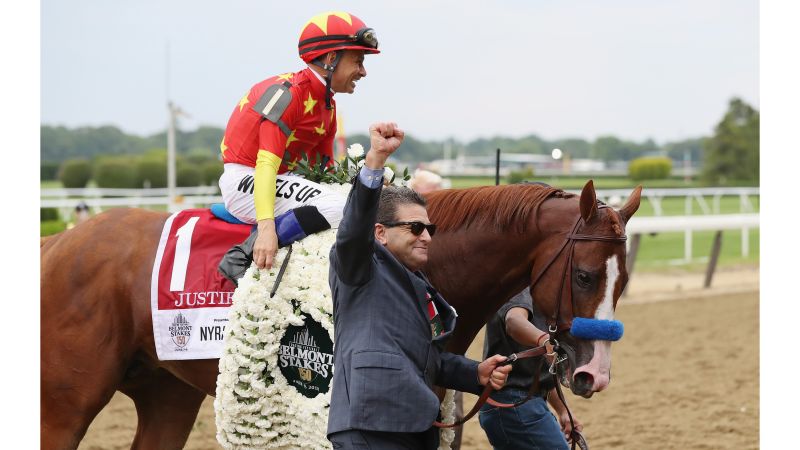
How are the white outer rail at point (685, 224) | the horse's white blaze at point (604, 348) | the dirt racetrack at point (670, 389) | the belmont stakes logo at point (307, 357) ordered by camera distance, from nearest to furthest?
1. the horse's white blaze at point (604, 348)
2. the belmont stakes logo at point (307, 357)
3. the dirt racetrack at point (670, 389)
4. the white outer rail at point (685, 224)

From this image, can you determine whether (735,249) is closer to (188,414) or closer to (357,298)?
(188,414)

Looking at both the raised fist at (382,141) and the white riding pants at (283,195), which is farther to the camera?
the white riding pants at (283,195)

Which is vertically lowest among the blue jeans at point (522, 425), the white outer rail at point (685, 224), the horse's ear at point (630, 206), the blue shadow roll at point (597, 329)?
the blue jeans at point (522, 425)

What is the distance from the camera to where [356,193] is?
254cm

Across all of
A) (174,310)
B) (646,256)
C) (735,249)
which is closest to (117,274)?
(174,310)

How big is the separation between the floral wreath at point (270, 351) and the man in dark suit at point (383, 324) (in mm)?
840

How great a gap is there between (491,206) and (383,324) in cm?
102

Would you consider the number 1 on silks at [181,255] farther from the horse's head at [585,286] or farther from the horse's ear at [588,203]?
the horse's ear at [588,203]

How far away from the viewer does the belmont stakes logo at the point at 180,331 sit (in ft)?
12.5

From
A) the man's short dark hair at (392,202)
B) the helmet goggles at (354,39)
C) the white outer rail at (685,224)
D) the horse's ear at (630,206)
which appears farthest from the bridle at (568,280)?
the white outer rail at (685,224)

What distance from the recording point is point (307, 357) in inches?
140

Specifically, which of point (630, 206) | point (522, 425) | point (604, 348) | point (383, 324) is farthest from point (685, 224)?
point (383, 324)

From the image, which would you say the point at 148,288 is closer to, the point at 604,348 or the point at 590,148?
the point at 604,348

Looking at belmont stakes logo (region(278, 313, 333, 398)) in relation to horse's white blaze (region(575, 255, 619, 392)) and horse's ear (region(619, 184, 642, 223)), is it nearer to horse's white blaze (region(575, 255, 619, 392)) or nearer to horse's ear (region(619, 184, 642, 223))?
horse's white blaze (region(575, 255, 619, 392))
